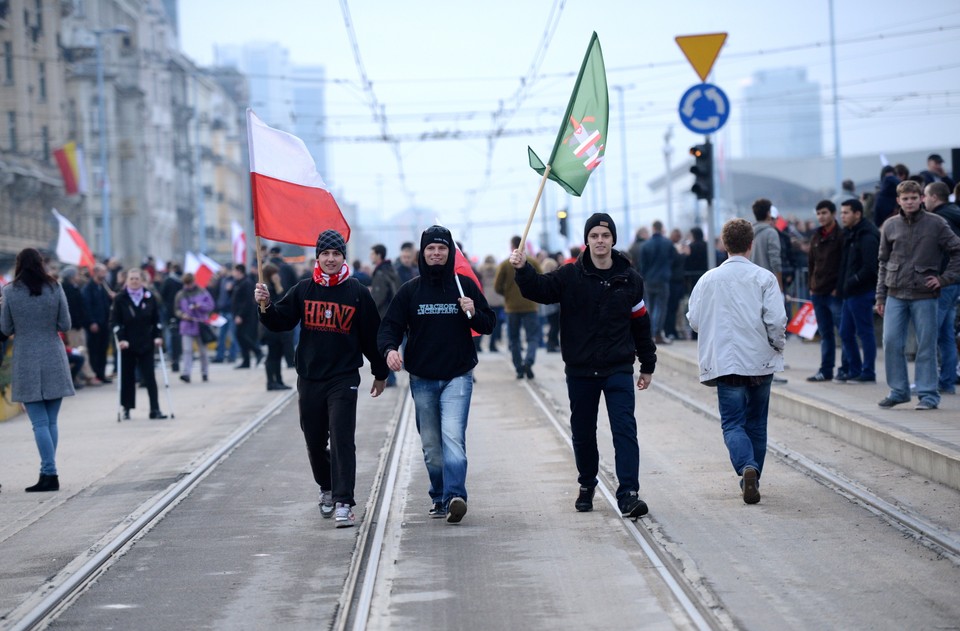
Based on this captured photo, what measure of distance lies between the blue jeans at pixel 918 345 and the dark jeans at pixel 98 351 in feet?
45.2

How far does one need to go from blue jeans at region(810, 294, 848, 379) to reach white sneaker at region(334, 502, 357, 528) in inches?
299

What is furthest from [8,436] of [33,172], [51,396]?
[33,172]

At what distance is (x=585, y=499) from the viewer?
342 inches

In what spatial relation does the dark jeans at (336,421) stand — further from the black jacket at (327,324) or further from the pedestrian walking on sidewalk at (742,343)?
the pedestrian walking on sidewalk at (742,343)

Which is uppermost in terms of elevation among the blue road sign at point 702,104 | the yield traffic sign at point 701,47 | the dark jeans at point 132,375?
the yield traffic sign at point 701,47

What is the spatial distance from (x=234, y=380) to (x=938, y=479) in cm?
1484

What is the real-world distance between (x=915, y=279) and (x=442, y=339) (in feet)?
16.4

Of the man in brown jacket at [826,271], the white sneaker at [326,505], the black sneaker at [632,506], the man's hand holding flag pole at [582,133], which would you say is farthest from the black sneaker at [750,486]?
the man in brown jacket at [826,271]

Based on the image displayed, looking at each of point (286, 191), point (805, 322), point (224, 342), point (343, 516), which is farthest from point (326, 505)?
point (224, 342)

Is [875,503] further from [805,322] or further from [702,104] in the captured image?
[805,322]

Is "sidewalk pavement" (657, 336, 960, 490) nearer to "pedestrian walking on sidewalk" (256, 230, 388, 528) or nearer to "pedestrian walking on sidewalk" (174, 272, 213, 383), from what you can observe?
"pedestrian walking on sidewalk" (256, 230, 388, 528)

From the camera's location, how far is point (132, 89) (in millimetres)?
65812

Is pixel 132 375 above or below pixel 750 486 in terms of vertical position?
above

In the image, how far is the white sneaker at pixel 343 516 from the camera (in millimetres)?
8398
